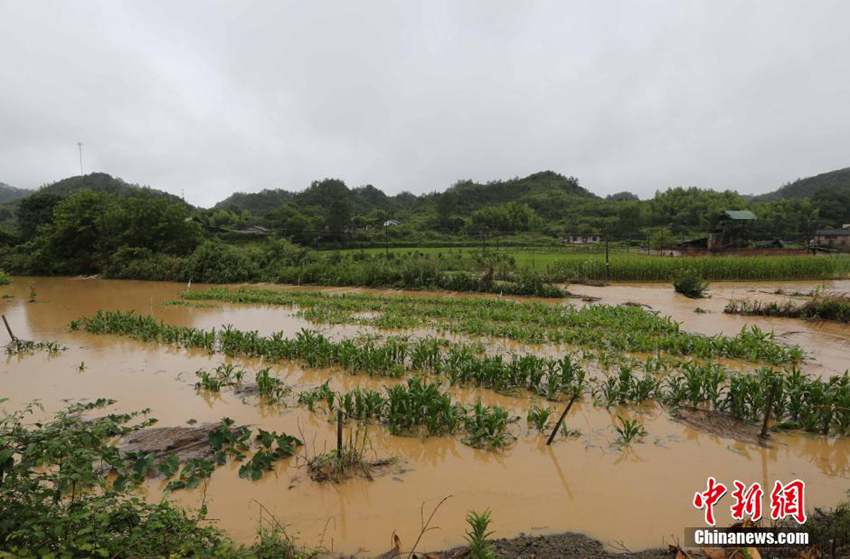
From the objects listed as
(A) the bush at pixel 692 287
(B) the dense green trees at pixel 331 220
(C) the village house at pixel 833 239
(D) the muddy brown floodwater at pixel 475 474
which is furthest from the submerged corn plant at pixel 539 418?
(C) the village house at pixel 833 239

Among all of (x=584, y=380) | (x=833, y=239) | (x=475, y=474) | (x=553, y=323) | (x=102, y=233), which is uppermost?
(x=102, y=233)

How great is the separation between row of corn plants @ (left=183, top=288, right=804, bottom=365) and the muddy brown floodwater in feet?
4.48

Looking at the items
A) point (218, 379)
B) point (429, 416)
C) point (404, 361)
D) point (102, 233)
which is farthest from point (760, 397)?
point (102, 233)

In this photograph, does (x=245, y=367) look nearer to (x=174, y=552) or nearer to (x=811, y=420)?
(x=174, y=552)

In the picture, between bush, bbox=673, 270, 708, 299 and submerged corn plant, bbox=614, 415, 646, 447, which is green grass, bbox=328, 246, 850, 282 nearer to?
bush, bbox=673, 270, 708, 299

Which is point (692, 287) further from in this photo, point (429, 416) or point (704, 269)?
point (429, 416)

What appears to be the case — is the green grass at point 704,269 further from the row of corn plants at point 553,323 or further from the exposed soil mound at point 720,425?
the exposed soil mound at point 720,425

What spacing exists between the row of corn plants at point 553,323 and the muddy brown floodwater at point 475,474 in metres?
1.37

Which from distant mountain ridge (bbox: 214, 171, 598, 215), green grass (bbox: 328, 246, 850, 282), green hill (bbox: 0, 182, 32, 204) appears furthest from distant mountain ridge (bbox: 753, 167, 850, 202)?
Answer: green hill (bbox: 0, 182, 32, 204)

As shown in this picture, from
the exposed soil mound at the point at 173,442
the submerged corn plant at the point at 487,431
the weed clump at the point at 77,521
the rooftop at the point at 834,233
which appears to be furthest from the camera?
the rooftop at the point at 834,233

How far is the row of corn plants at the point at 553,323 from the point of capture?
31.6 feet

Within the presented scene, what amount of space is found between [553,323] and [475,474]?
815 cm

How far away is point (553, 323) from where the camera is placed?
1273 centimetres

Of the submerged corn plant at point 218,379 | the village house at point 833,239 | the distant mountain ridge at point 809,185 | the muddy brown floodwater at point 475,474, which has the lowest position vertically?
the muddy brown floodwater at point 475,474
